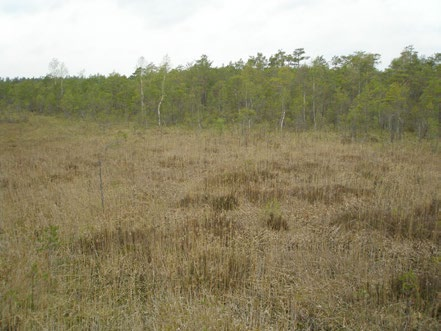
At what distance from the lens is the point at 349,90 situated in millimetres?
29531

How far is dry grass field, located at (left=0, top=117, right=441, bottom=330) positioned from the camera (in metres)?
2.66

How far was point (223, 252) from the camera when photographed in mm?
3744

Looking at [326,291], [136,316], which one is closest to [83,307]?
[136,316]

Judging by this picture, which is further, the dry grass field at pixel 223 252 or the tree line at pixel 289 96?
the tree line at pixel 289 96

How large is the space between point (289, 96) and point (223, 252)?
2138 centimetres

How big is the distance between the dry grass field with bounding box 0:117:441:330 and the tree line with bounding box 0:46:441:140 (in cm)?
1224

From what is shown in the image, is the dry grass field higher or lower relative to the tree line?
lower

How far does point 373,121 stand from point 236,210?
70.8ft

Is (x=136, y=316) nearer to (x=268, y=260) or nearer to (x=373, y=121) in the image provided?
(x=268, y=260)

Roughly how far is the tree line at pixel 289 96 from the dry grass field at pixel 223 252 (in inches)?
482

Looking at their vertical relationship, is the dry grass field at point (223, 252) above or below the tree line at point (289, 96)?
below

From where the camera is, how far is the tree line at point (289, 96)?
19.0 metres

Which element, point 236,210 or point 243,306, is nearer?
point 243,306

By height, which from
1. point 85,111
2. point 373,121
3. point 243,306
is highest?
point 85,111
